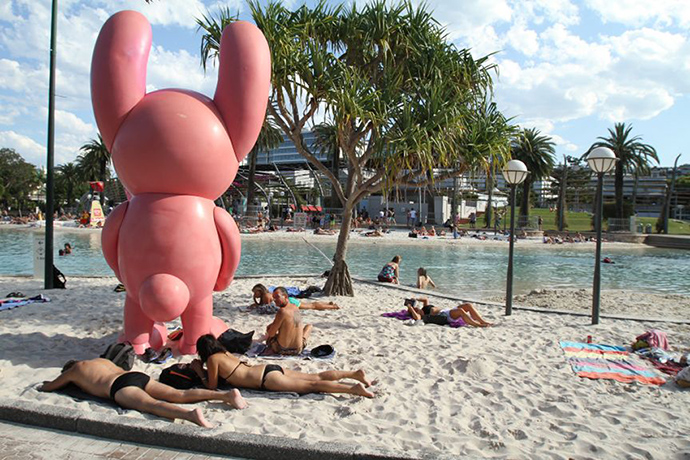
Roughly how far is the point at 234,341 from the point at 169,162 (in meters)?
2.30

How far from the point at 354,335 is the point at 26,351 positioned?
13.9 ft

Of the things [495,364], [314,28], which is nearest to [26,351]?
[495,364]

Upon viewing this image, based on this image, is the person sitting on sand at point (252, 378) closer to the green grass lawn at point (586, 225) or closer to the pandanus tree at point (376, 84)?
the pandanus tree at point (376, 84)

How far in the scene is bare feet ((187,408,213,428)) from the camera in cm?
394

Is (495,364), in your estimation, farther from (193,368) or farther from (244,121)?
(244,121)

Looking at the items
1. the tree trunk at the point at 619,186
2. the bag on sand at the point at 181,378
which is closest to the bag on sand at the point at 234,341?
the bag on sand at the point at 181,378

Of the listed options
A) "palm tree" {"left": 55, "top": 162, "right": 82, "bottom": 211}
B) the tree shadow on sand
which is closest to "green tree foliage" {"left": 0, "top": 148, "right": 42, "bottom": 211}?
"palm tree" {"left": 55, "top": 162, "right": 82, "bottom": 211}

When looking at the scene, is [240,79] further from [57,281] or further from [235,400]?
[57,281]

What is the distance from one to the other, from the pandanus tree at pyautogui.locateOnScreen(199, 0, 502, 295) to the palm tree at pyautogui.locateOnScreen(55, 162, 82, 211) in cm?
6019

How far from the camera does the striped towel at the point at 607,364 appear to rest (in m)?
5.71

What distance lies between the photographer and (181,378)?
4.90 m

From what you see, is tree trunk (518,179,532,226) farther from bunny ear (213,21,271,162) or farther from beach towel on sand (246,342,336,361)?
bunny ear (213,21,271,162)

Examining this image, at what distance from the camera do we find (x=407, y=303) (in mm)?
8898

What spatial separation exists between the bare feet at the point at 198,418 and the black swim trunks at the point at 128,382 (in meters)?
0.74
